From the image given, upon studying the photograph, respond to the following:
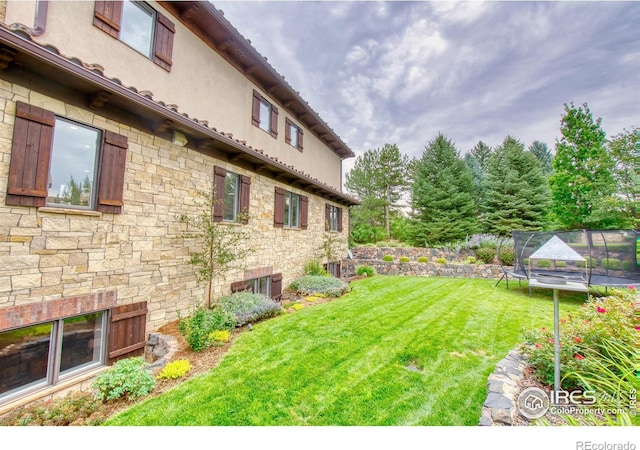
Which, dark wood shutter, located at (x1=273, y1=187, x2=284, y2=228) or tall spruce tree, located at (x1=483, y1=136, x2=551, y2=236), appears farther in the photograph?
tall spruce tree, located at (x1=483, y1=136, x2=551, y2=236)

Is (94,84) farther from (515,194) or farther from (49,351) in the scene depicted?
(515,194)

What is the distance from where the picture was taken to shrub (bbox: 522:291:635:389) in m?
2.98

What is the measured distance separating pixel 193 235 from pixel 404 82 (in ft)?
29.6

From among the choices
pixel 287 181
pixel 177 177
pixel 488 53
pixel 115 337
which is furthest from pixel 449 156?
pixel 115 337

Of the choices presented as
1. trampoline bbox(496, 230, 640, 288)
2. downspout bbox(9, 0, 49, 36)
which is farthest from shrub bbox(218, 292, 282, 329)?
trampoline bbox(496, 230, 640, 288)

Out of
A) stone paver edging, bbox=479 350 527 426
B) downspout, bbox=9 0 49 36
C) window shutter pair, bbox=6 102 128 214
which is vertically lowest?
stone paver edging, bbox=479 350 527 426

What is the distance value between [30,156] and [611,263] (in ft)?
44.1

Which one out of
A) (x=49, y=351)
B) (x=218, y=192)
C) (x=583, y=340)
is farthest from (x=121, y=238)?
(x=583, y=340)

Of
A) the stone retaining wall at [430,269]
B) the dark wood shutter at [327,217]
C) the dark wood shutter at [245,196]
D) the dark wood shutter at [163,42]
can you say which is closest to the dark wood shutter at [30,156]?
the dark wood shutter at [163,42]

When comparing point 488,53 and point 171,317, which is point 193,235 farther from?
point 488,53

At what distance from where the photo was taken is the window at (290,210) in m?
8.23

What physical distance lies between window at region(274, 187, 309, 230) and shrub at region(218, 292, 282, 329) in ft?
8.76

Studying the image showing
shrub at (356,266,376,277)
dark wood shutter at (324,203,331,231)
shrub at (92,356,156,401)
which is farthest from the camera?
shrub at (356,266,376,277)

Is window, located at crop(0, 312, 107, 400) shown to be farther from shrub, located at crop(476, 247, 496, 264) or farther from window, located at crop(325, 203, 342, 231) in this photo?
shrub, located at crop(476, 247, 496, 264)
